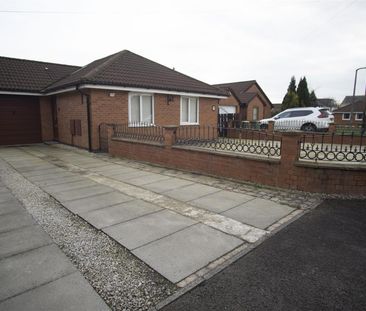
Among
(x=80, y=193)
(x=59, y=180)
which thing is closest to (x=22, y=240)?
(x=80, y=193)

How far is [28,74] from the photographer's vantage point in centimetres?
1570

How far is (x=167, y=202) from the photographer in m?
5.05

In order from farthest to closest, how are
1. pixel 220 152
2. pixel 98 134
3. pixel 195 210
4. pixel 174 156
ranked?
pixel 98 134, pixel 174 156, pixel 220 152, pixel 195 210

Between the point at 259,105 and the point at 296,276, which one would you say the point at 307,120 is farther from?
the point at 259,105

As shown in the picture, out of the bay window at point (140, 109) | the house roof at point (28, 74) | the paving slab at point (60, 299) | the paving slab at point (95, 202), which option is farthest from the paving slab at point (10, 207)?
the house roof at point (28, 74)

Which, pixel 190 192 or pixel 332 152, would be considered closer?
→ pixel 332 152

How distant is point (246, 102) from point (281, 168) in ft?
80.4

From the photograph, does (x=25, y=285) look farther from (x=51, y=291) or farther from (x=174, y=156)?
(x=174, y=156)

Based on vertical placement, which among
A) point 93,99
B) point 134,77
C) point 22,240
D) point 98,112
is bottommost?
point 22,240

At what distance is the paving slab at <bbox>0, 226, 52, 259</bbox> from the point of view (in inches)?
130

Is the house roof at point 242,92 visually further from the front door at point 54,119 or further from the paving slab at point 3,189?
the paving slab at point 3,189

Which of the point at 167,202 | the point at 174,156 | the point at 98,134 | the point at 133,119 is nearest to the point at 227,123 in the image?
the point at 133,119

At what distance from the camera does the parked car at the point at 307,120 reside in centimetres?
1487

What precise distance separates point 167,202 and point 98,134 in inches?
304
